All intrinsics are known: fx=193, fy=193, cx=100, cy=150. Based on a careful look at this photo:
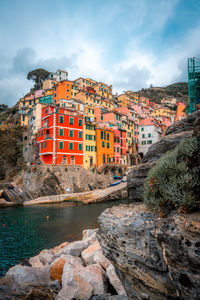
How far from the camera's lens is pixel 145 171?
8.25 meters

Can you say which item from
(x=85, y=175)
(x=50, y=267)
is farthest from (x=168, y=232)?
(x=85, y=175)

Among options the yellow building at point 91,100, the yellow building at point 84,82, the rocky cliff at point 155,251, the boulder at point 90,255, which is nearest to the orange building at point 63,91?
the yellow building at point 91,100

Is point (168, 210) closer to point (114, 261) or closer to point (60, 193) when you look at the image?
point (114, 261)

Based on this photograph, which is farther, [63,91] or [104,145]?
[63,91]

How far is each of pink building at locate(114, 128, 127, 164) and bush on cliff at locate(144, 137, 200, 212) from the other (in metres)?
45.9

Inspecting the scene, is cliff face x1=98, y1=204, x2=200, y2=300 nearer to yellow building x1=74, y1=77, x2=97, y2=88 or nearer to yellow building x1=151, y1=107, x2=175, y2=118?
yellow building x1=74, y1=77, x2=97, y2=88

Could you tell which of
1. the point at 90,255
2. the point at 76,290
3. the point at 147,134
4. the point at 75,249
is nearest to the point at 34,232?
the point at 75,249

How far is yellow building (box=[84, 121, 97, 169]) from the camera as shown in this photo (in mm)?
44031

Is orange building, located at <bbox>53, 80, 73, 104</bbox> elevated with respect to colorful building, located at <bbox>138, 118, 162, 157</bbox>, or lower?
elevated

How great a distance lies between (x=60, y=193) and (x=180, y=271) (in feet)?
110

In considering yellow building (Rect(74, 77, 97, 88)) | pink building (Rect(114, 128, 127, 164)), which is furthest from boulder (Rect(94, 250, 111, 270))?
yellow building (Rect(74, 77, 97, 88))

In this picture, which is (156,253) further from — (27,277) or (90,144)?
(90,144)

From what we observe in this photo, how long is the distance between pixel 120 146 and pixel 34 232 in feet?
128

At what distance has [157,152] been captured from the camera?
8461 mm
